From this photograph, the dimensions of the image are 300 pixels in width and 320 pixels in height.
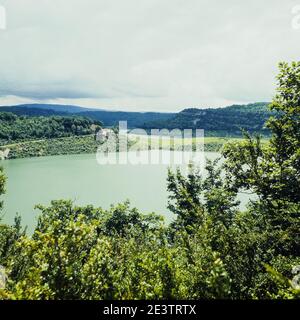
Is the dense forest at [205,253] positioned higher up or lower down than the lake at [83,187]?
higher up

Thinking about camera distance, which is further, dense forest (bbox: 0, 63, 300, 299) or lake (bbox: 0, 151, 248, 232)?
lake (bbox: 0, 151, 248, 232)

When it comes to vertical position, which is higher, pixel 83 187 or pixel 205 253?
pixel 205 253

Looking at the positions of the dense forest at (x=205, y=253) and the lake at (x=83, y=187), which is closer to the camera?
the dense forest at (x=205, y=253)

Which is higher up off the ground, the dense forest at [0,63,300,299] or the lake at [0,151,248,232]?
the dense forest at [0,63,300,299]
